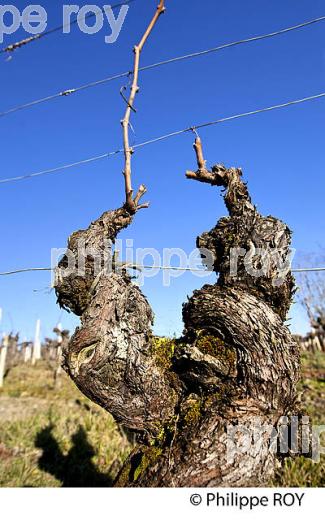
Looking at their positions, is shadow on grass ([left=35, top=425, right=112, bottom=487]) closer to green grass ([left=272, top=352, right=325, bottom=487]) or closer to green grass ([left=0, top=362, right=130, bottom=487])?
green grass ([left=0, top=362, right=130, bottom=487])

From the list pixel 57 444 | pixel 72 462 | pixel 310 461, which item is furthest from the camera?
pixel 57 444

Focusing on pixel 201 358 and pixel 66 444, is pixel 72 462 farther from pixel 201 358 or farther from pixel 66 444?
pixel 201 358

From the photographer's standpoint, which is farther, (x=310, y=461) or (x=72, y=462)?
(x=72, y=462)

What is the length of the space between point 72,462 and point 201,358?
653 cm

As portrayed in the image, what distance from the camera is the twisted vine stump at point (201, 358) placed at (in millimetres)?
2676

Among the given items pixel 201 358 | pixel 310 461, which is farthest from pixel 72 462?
pixel 201 358

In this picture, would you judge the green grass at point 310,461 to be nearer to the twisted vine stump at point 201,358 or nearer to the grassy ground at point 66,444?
the grassy ground at point 66,444

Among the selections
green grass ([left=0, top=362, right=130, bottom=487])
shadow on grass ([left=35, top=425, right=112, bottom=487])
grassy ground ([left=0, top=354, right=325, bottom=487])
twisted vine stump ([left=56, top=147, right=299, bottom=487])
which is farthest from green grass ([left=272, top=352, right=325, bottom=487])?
green grass ([left=0, top=362, right=130, bottom=487])

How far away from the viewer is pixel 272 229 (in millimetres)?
3129

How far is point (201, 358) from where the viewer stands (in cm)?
284

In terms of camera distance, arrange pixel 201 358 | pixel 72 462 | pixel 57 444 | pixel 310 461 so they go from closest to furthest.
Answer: pixel 201 358, pixel 310 461, pixel 72 462, pixel 57 444
